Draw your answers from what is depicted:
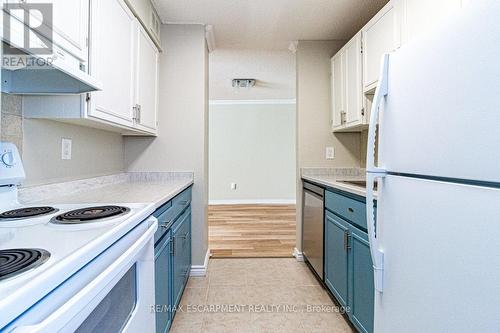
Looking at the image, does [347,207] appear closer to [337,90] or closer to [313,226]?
[313,226]

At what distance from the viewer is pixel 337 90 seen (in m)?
2.74

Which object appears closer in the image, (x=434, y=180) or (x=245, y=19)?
(x=434, y=180)

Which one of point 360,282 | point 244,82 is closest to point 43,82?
point 360,282

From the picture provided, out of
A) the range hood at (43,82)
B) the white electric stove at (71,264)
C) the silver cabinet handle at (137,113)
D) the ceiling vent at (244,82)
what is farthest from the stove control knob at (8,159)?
the ceiling vent at (244,82)

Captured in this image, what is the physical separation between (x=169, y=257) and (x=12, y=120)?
3.44 feet

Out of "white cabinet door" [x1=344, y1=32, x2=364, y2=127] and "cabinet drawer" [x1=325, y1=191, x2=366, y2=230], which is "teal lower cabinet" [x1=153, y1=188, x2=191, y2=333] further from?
"white cabinet door" [x1=344, y1=32, x2=364, y2=127]

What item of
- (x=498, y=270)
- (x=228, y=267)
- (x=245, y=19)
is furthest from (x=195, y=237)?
(x=498, y=270)

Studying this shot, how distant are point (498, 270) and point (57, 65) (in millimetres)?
1383

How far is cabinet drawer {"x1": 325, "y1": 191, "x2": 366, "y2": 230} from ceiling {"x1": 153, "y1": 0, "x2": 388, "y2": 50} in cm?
156

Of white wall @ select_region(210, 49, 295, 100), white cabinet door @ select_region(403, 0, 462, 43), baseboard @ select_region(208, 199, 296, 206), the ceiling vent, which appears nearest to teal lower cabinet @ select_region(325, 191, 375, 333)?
white cabinet door @ select_region(403, 0, 462, 43)

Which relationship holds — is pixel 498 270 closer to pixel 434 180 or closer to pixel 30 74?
pixel 434 180

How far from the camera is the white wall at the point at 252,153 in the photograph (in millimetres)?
6375

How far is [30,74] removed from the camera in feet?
3.83

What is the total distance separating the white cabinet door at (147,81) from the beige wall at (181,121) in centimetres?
15
